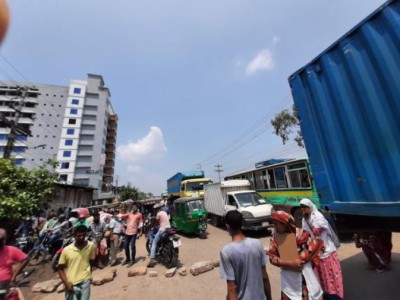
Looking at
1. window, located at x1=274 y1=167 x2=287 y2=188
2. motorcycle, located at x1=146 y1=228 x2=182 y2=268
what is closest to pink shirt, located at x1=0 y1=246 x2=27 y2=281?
motorcycle, located at x1=146 y1=228 x2=182 y2=268

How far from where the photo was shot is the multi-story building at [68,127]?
178ft

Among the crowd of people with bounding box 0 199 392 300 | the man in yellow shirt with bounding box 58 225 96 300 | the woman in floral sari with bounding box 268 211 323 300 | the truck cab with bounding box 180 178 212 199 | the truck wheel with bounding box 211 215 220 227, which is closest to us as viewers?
the crowd of people with bounding box 0 199 392 300

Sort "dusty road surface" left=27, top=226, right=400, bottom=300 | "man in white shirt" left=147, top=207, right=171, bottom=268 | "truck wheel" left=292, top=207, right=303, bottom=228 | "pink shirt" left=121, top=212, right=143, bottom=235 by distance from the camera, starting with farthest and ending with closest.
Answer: "truck wheel" left=292, top=207, right=303, bottom=228 < "pink shirt" left=121, top=212, right=143, bottom=235 < "man in white shirt" left=147, top=207, right=171, bottom=268 < "dusty road surface" left=27, top=226, right=400, bottom=300

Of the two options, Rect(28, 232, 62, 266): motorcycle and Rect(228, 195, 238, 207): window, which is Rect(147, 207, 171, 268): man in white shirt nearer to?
Rect(28, 232, 62, 266): motorcycle

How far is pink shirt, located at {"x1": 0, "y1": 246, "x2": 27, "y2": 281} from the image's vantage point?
3568 millimetres

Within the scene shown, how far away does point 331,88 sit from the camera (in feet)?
10.7

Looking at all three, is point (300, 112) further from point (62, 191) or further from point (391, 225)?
point (62, 191)

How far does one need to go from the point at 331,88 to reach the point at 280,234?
2.11m

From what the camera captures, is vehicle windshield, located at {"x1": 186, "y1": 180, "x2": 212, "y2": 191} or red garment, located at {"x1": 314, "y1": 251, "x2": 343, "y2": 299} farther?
vehicle windshield, located at {"x1": 186, "y1": 180, "x2": 212, "y2": 191}

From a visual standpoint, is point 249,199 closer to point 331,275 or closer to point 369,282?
point 369,282

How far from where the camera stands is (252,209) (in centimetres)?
1040

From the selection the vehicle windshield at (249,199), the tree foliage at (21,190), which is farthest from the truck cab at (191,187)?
the tree foliage at (21,190)

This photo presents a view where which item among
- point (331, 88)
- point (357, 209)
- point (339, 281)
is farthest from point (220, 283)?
point (331, 88)

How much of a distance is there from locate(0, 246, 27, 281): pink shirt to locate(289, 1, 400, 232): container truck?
16.1 ft
